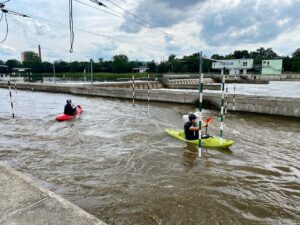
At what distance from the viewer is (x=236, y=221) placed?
3738 millimetres

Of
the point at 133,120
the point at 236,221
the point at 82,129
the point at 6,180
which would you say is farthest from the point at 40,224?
the point at 133,120

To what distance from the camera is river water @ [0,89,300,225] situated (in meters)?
4.00

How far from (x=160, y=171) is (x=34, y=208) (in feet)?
11.1

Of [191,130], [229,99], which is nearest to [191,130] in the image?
[191,130]

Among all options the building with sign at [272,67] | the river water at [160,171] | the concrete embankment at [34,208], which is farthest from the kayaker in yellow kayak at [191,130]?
the building with sign at [272,67]

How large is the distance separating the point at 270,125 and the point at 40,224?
11.1m

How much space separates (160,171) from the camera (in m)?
5.74

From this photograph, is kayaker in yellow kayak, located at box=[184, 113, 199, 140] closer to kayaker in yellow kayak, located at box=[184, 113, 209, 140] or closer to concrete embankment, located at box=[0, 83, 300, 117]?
kayaker in yellow kayak, located at box=[184, 113, 209, 140]

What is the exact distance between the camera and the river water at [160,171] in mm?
4000

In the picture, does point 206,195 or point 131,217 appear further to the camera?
point 206,195

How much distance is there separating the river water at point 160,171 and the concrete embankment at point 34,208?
40.8 inches

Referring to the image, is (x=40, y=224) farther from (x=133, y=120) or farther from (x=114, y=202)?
(x=133, y=120)

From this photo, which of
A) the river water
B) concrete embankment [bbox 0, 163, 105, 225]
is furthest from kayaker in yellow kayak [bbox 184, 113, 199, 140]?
concrete embankment [bbox 0, 163, 105, 225]

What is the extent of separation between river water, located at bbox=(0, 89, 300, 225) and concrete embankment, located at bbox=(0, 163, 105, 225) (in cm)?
104
